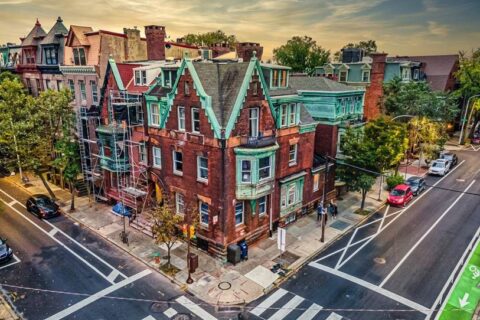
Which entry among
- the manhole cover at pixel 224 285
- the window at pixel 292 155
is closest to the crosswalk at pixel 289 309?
the manhole cover at pixel 224 285

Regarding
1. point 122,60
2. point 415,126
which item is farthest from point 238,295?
point 415,126

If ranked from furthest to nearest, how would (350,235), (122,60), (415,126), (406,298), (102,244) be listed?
(415,126)
(122,60)
(350,235)
(102,244)
(406,298)

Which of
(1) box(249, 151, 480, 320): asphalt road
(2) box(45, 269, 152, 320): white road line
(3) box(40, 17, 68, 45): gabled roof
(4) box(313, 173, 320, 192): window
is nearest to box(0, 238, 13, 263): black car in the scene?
(2) box(45, 269, 152, 320): white road line

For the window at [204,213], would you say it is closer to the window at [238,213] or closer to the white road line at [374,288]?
the window at [238,213]

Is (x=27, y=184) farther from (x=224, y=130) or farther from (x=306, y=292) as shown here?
(x=306, y=292)

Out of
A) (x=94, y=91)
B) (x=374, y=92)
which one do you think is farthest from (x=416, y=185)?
(x=94, y=91)

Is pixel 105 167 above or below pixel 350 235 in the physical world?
above
